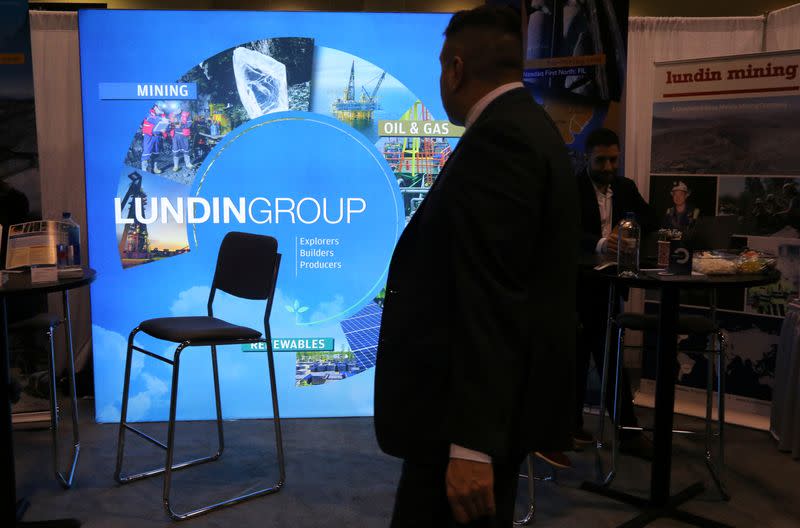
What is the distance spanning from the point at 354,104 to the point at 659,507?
2.36m

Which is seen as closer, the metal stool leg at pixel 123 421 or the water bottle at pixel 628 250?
the water bottle at pixel 628 250

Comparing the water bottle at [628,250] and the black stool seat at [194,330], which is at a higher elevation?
the water bottle at [628,250]

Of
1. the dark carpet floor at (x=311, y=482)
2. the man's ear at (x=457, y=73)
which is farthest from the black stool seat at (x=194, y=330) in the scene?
the man's ear at (x=457, y=73)

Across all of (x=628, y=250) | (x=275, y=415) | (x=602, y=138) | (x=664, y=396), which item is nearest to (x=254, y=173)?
(x=275, y=415)

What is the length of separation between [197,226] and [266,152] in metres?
0.51

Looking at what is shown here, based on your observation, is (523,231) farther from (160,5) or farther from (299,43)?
(160,5)

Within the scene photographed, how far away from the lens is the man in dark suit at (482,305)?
1.12m

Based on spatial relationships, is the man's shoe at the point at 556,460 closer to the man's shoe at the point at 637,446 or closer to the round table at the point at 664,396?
the round table at the point at 664,396

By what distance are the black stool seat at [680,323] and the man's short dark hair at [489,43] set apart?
206cm

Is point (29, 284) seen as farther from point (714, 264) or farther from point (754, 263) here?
point (754, 263)

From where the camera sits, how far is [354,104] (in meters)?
3.86

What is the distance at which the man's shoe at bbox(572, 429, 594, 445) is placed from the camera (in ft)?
12.1

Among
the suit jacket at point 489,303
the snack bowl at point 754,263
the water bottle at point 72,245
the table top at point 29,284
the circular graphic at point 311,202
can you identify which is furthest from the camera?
the circular graphic at point 311,202

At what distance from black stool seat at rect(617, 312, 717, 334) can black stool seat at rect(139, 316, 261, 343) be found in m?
1.53
